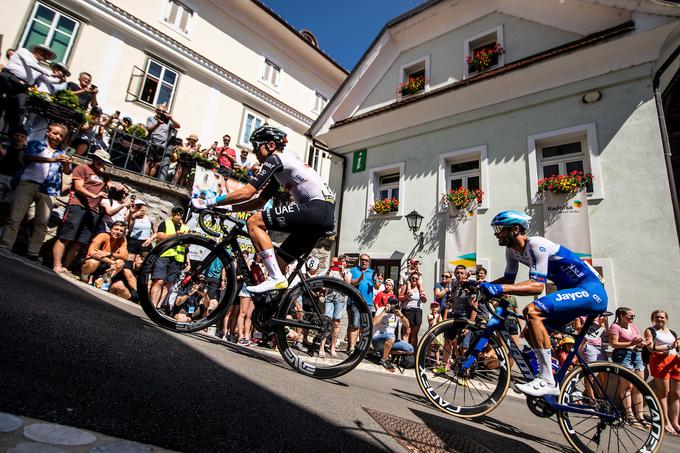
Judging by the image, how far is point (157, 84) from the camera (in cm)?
1605

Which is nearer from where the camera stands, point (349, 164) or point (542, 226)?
point (542, 226)

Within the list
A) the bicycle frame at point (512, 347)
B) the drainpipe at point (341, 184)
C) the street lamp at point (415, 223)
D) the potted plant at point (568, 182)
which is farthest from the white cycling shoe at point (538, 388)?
the drainpipe at point (341, 184)

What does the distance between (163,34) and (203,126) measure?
14.2 ft

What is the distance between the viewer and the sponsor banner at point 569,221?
8922mm

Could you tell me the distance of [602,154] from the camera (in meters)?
9.20

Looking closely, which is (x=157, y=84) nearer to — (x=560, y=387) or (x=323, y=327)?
(x=323, y=327)

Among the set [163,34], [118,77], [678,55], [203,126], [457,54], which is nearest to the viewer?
[678,55]

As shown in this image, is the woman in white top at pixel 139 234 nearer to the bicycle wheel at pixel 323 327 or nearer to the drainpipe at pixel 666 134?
the bicycle wheel at pixel 323 327

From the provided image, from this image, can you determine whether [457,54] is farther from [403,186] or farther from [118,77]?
[118,77]

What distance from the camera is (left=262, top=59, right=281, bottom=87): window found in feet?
66.9

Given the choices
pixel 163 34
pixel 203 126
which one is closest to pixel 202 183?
pixel 203 126

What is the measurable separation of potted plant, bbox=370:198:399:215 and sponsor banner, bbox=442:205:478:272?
2.37 meters

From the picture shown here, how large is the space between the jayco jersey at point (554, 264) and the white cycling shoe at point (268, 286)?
8.21 feet

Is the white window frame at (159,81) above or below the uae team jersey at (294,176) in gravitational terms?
above
